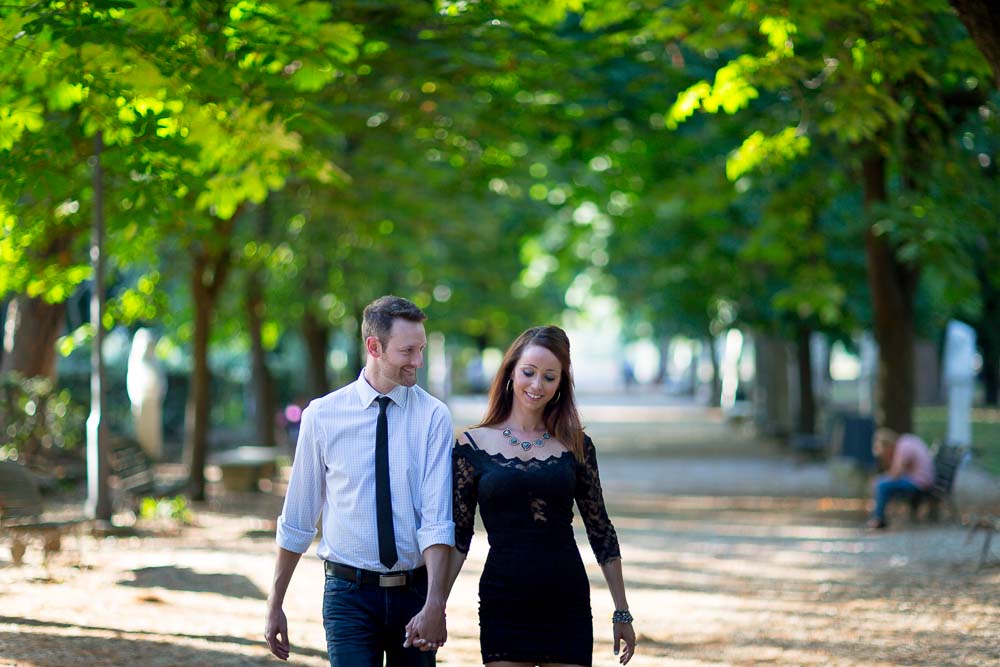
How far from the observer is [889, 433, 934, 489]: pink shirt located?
1620cm

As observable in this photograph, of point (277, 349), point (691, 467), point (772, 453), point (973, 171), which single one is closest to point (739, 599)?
point (973, 171)

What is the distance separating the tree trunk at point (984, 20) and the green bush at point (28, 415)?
11927mm

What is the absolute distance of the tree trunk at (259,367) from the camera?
22.7 meters

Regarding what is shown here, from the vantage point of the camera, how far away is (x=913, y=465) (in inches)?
639

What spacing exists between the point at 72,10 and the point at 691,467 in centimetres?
2122

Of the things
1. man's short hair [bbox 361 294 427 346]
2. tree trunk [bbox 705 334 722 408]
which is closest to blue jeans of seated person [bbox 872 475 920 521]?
man's short hair [bbox 361 294 427 346]

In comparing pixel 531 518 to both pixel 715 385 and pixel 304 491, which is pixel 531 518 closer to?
pixel 304 491

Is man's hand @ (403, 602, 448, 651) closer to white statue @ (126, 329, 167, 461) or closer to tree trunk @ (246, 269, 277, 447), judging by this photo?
tree trunk @ (246, 269, 277, 447)

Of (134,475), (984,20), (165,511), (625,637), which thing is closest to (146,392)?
(134,475)

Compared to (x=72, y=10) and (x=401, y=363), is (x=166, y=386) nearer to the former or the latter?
(x=72, y=10)

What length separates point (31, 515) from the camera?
39.4ft

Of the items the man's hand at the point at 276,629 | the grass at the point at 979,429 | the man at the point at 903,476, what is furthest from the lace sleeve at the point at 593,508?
the grass at the point at 979,429

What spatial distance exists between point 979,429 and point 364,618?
113 ft

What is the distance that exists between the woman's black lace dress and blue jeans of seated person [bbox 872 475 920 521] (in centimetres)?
1183
